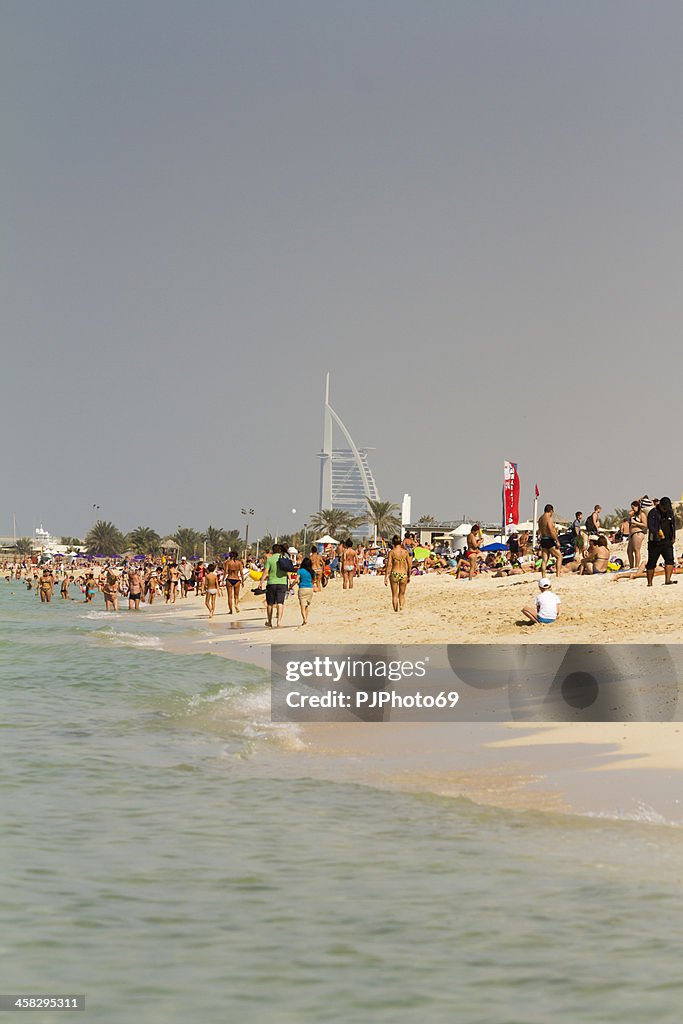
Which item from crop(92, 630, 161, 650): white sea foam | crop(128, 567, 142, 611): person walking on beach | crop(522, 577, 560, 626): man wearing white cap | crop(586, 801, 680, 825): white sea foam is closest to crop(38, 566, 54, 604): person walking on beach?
crop(128, 567, 142, 611): person walking on beach

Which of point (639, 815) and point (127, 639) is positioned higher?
point (639, 815)

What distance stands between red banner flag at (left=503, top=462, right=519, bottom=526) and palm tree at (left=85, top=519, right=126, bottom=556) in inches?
4685

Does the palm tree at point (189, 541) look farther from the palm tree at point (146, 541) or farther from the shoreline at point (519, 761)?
the shoreline at point (519, 761)

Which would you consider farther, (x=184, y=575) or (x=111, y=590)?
(x=184, y=575)

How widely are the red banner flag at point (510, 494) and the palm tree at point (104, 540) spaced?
119 meters

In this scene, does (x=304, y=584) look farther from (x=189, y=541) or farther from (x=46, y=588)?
(x=189, y=541)

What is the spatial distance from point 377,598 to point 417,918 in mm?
25557

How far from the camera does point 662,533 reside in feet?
60.2

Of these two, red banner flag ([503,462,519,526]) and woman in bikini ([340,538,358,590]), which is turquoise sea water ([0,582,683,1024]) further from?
red banner flag ([503,462,519,526])

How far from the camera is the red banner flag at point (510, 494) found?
39.6m

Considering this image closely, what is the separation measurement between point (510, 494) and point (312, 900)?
35370 millimetres

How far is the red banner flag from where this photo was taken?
3959cm

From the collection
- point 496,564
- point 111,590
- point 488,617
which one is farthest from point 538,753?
point 111,590

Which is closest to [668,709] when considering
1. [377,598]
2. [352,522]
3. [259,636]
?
[259,636]
